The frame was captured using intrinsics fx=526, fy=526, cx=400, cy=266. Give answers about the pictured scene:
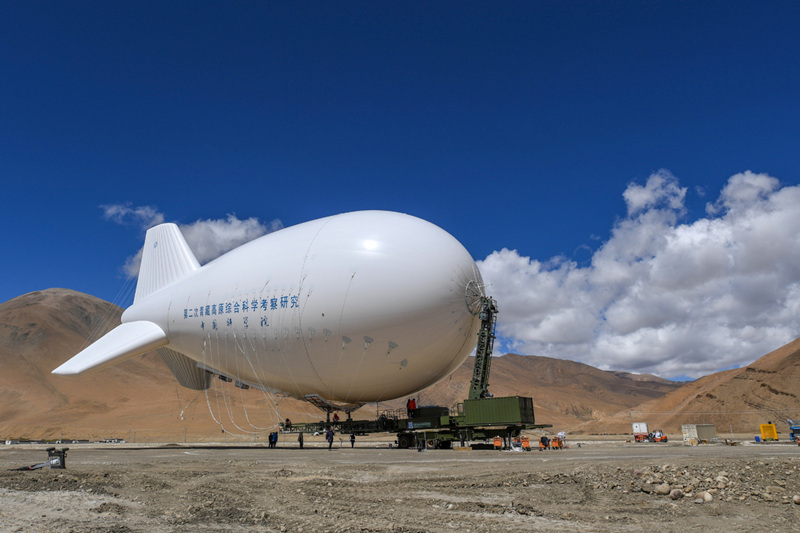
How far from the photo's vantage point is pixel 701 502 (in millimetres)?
8375

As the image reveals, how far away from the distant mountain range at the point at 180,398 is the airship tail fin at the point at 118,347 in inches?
175

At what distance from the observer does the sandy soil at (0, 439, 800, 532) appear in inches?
289

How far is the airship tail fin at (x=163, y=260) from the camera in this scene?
28.6m

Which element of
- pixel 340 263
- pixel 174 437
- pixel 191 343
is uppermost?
pixel 340 263

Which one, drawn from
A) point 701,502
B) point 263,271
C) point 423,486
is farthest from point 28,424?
point 701,502

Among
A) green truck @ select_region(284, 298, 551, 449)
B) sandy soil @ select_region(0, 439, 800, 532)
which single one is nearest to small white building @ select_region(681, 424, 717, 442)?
green truck @ select_region(284, 298, 551, 449)

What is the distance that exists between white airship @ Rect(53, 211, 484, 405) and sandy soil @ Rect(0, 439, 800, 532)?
7.33 metres

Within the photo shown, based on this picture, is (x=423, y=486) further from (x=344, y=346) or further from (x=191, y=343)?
(x=191, y=343)

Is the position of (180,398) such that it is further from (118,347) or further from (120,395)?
(118,347)

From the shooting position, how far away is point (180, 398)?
256 ft

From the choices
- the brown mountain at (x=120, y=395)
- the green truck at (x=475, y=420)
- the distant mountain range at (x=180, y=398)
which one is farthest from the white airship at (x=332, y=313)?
the brown mountain at (x=120, y=395)

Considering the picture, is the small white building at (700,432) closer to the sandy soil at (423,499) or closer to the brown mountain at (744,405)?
the sandy soil at (423,499)

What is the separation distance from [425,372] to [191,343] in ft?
38.7

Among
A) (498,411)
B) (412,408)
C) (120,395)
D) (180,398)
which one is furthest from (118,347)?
(120,395)
